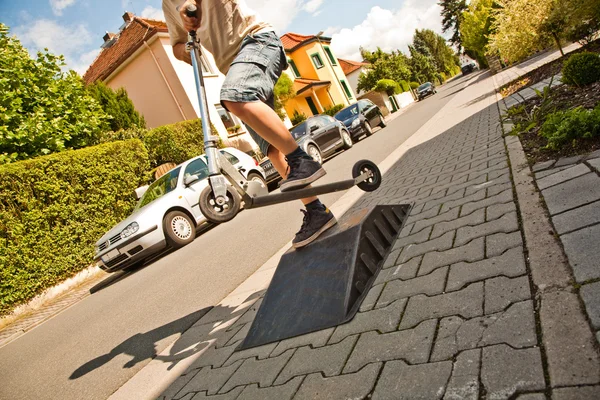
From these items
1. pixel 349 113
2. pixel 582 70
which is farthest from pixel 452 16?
pixel 582 70

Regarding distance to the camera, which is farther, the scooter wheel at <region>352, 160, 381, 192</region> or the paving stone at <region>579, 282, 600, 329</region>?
the scooter wheel at <region>352, 160, 381, 192</region>

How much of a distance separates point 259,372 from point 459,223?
68.2 inches

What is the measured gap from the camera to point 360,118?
16891 millimetres

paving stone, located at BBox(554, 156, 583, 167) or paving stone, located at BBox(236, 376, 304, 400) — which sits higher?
paving stone, located at BBox(554, 156, 583, 167)

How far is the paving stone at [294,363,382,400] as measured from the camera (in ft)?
5.03

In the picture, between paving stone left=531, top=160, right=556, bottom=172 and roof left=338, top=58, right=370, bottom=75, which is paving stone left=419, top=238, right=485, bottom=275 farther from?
roof left=338, top=58, right=370, bottom=75

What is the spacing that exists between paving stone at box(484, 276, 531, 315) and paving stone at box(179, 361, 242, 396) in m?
1.47

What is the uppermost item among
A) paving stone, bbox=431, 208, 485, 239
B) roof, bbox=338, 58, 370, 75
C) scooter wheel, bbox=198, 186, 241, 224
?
roof, bbox=338, 58, 370, 75

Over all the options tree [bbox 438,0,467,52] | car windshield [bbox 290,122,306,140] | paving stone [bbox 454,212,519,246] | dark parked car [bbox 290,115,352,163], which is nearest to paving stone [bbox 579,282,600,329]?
paving stone [bbox 454,212,519,246]

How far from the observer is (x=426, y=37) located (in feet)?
285

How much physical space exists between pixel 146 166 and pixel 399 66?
40719mm

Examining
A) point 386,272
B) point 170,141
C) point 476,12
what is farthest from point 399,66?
point 386,272

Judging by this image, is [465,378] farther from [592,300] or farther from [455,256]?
[455,256]

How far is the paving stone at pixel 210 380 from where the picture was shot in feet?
7.07
